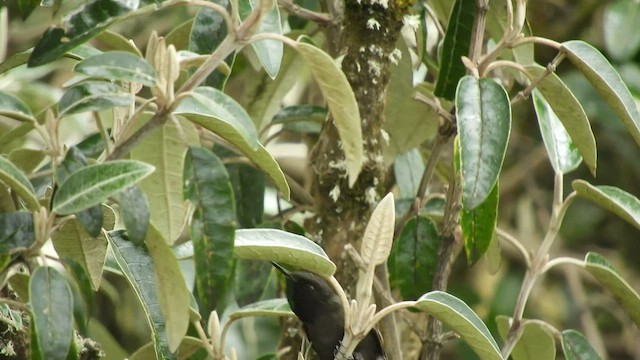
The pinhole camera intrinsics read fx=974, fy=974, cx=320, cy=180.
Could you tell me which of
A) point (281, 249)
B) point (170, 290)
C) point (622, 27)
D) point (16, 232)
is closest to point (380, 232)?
point (281, 249)

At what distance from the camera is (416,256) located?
1.09 m

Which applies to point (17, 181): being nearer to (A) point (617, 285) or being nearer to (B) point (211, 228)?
(B) point (211, 228)

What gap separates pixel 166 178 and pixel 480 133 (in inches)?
11.8

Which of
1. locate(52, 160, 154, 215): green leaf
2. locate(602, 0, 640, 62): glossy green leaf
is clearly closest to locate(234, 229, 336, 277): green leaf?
locate(52, 160, 154, 215): green leaf

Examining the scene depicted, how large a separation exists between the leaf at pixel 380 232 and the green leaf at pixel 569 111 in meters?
0.24

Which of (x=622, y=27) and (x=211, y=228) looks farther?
(x=622, y=27)

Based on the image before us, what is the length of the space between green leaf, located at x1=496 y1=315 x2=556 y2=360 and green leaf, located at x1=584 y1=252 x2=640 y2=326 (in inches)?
3.5

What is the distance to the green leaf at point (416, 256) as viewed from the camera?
109 cm

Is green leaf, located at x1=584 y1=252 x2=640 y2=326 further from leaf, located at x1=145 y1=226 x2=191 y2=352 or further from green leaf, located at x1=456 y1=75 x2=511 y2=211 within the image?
leaf, located at x1=145 y1=226 x2=191 y2=352

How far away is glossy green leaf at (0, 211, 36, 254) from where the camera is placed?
71 centimetres

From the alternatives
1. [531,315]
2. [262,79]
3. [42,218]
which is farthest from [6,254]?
[531,315]

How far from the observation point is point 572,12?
2.61 metres

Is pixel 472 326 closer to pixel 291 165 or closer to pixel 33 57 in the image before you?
pixel 33 57

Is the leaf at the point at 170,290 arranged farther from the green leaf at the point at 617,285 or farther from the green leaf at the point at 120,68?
the green leaf at the point at 617,285
